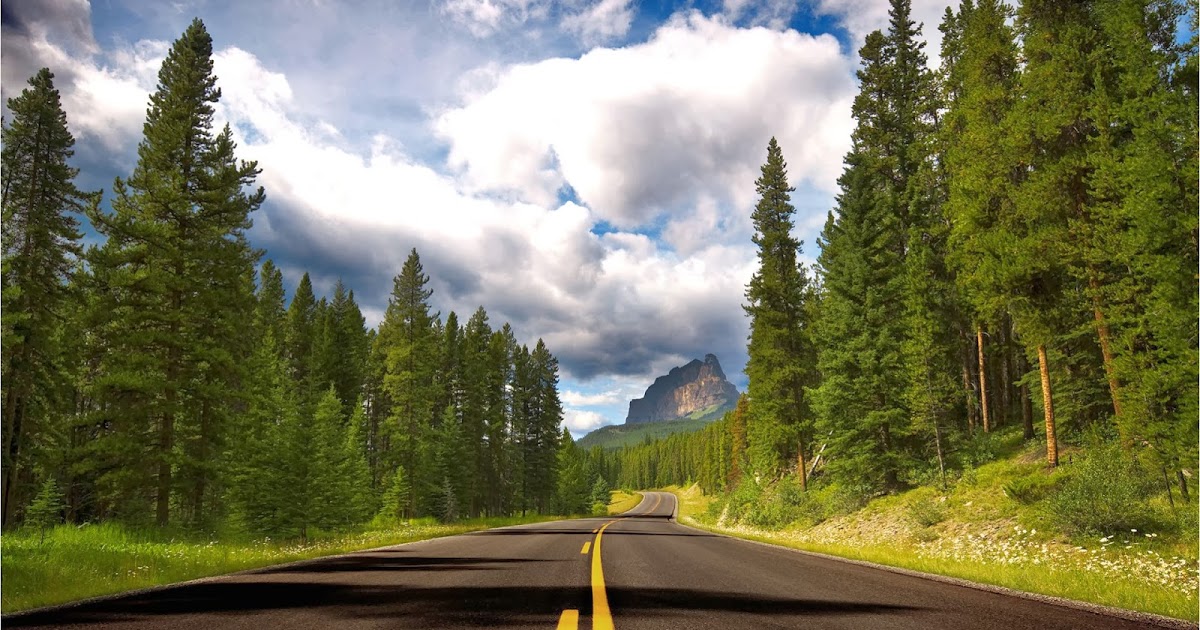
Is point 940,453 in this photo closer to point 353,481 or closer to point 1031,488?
point 1031,488

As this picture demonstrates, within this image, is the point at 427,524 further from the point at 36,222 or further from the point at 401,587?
the point at 401,587

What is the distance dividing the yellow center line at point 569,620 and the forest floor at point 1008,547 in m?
6.10

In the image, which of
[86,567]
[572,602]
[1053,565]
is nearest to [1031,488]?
[1053,565]

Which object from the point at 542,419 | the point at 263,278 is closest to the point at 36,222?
the point at 263,278

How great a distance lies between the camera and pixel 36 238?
2002 centimetres

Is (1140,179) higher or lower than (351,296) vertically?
lower

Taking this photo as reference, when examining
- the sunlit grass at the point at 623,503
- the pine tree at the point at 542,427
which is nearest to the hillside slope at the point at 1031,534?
the pine tree at the point at 542,427

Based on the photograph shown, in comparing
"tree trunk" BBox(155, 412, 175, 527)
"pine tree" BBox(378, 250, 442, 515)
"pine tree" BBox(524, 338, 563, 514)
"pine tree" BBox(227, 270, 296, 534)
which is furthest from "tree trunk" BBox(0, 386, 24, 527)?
"pine tree" BBox(524, 338, 563, 514)

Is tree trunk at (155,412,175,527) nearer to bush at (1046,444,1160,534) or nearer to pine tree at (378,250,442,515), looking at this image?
pine tree at (378,250,442,515)

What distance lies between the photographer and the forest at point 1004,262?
539 inches

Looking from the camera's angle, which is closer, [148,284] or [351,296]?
[148,284]

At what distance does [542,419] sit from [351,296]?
24.4 m

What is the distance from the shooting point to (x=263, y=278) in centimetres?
5128

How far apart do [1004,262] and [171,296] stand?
28.4m
